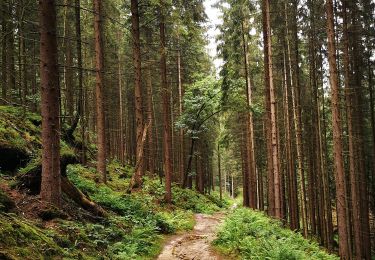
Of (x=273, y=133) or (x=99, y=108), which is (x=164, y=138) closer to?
(x=99, y=108)

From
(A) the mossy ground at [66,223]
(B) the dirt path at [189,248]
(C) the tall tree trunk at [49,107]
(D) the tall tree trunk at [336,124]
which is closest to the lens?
(A) the mossy ground at [66,223]

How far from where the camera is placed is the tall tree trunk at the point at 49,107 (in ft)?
23.9

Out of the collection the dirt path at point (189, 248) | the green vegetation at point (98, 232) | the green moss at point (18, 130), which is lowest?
the dirt path at point (189, 248)

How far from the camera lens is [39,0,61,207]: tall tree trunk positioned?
7.29 meters

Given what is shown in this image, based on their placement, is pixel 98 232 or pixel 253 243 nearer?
pixel 98 232

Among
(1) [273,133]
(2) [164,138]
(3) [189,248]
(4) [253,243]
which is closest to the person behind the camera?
(4) [253,243]

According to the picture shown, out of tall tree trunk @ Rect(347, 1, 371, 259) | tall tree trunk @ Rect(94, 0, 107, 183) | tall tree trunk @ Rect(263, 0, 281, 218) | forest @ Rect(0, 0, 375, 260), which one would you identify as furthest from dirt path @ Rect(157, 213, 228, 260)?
tall tree trunk @ Rect(347, 1, 371, 259)

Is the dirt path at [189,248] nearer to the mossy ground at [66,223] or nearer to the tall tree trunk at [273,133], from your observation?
the mossy ground at [66,223]

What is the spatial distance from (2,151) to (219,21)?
19.2 metres

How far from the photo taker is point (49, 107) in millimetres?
7387

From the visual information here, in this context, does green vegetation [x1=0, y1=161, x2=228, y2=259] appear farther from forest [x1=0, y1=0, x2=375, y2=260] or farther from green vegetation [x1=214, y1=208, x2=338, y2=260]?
green vegetation [x1=214, y1=208, x2=338, y2=260]

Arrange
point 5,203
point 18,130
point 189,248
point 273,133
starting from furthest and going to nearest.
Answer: point 273,133 < point 18,130 < point 189,248 < point 5,203

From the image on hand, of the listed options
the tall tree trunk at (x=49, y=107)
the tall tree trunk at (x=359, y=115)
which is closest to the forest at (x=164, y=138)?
the tall tree trunk at (x=49, y=107)

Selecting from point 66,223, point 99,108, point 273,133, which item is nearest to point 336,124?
point 273,133
